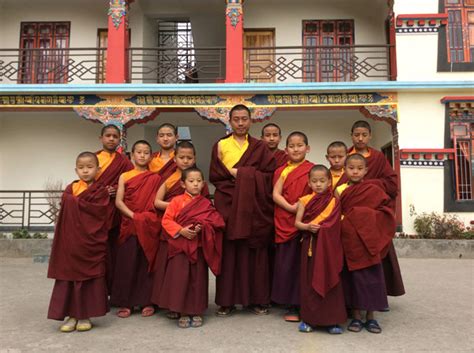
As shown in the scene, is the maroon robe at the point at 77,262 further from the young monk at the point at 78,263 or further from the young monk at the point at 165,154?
the young monk at the point at 165,154

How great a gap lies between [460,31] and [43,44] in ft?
31.9

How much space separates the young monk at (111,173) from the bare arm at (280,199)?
4.42ft

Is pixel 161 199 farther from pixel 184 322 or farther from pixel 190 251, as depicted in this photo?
pixel 184 322

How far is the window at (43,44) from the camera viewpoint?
34.0ft

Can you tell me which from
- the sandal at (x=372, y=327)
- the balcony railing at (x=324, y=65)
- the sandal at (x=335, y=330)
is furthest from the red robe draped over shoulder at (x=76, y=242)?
the balcony railing at (x=324, y=65)

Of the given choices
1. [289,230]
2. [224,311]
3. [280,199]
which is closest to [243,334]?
[224,311]

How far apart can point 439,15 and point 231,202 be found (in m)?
7.55

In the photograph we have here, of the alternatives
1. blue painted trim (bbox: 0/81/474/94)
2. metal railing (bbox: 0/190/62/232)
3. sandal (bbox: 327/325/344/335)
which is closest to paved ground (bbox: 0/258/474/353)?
sandal (bbox: 327/325/344/335)

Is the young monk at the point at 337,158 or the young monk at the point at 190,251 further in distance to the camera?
the young monk at the point at 337,158

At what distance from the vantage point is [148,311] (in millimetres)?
3518

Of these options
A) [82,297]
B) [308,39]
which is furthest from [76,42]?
[82,297]

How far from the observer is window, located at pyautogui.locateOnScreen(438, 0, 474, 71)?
8734 millimetres

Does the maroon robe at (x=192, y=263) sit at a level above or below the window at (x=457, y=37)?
below

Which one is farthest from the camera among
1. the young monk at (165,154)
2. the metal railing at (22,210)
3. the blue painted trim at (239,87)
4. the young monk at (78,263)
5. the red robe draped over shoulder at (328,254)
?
the metal railing at (22,210)
